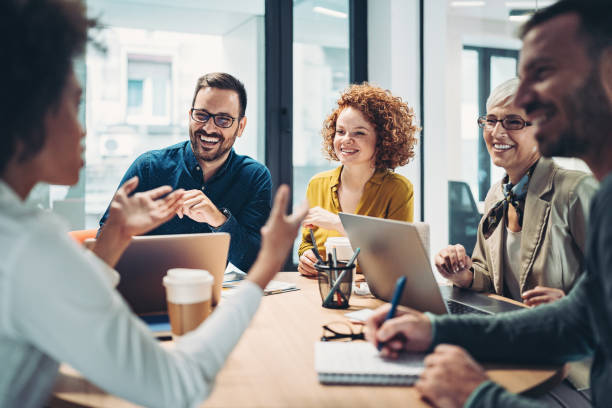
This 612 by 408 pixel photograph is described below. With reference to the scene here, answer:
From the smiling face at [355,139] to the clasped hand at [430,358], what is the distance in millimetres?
1476

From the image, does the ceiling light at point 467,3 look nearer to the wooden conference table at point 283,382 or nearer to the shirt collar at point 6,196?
the wooden conference table at point 283,382

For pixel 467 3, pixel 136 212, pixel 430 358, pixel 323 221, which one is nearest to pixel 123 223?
pixel 136 212

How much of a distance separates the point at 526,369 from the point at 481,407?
0.83 feet

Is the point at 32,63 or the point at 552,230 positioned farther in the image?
the point at 552,230

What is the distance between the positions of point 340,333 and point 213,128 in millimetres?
1532

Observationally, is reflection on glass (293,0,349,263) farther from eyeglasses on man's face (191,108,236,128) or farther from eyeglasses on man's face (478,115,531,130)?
eyeglasses on man's face (478,115,531,130)

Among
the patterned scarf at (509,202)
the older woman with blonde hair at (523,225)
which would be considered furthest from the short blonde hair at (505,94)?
the patterned scarf at (509,202)

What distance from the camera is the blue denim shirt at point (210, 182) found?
2.42 meters

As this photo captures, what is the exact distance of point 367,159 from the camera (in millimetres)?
2539

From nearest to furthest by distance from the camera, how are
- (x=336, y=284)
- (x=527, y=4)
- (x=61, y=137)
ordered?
(x=61, y=137) → (x=336, y=284) → (x=527, y=4)

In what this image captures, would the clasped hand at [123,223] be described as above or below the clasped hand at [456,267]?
above

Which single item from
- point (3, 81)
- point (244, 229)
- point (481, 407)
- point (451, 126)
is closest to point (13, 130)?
point (3, 81)

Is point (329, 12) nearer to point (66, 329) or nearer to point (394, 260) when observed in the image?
point (394, 260)

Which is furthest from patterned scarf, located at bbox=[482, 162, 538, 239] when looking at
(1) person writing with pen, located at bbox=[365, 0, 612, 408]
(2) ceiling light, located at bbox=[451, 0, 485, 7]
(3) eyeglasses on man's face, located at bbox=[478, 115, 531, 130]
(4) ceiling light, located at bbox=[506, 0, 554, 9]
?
(2) ceiling light, located at bbox=[451, 0, 485, 7]
